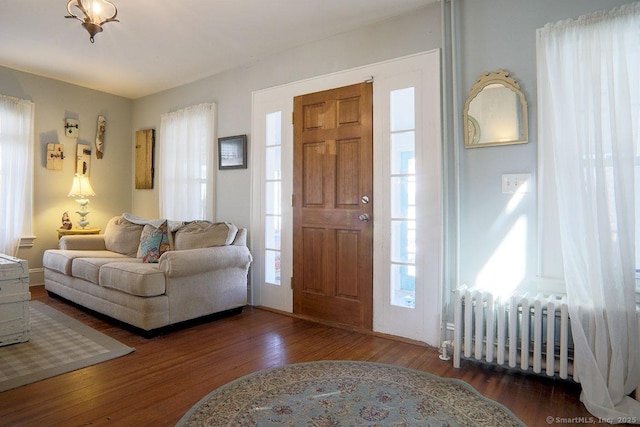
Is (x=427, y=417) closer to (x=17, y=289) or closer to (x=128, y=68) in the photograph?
(x=17, y=289)

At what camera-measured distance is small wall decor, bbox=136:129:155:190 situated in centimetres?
502

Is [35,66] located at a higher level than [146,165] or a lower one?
higher

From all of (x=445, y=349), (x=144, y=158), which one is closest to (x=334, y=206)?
(x=445, y=349)

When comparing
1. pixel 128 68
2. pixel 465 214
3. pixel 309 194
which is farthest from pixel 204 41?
pixel 465 214

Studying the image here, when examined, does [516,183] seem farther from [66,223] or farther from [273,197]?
[66,223]

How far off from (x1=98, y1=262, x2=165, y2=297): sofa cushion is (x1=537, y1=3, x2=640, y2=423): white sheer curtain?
276cm

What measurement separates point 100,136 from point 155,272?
118 inches

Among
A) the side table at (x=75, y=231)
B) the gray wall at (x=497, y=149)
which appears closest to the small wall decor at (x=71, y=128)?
the side table at (x=75, y=231)

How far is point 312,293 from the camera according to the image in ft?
11.2

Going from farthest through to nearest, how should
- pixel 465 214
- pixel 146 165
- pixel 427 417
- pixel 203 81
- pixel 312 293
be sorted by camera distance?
1. pixel 146 165
2. pixel 203 81
3. pixel 312 293
4. pixel 465 214
5. pixel 427 417

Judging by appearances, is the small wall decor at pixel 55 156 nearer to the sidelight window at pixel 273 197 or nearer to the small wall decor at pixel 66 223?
the small wall decor at pixel 66 223

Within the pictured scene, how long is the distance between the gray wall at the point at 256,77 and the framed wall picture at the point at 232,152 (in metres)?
0.07

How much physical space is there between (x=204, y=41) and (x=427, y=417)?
3.40 m

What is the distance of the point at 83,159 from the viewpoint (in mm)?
4875
